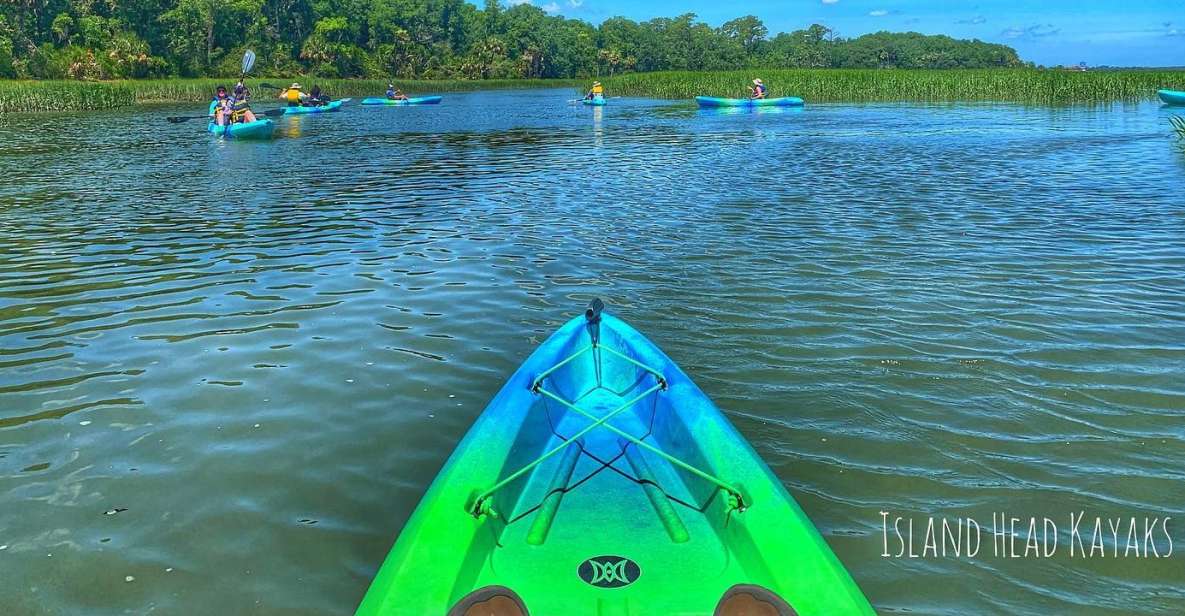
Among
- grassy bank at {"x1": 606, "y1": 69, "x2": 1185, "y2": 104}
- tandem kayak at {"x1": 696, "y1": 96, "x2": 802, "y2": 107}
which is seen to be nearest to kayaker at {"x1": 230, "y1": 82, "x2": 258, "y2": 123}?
tandem kayak at {"x1": 696, "y1": 96, "x2": 802, "y2": 107}

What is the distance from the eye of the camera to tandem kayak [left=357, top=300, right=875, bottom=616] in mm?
3174

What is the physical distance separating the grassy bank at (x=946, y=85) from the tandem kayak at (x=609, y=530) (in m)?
43.0

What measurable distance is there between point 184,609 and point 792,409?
396 centimetres

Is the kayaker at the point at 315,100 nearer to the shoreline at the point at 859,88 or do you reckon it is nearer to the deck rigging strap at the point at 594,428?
the shoreline at the point at 859,88

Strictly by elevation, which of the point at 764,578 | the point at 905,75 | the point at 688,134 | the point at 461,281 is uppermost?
the point at 905,75

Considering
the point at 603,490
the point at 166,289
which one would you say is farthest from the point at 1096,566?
the point at 166,289

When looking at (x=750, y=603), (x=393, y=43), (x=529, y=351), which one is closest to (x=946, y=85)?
(x=529, y=351)

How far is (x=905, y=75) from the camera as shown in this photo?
1850 inches

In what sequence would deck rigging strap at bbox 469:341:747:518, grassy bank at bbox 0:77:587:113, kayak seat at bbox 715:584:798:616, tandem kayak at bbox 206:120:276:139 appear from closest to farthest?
1. kayak seat at bbox 715:584:798:616
2. deck rigging strap at bbox 469:341:747:518
3. tandem kayak at bbox 206:120:276:139
4. grassy bank at bbox 0:77:587:113

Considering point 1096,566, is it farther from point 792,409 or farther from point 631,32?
point 631,32

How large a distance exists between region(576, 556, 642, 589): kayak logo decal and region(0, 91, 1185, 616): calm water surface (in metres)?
1.23

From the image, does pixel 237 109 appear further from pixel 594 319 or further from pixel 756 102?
pixel 594 319

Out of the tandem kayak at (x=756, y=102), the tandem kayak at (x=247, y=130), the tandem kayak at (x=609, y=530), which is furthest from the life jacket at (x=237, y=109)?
the tandem kayak at (x=609, y=530)

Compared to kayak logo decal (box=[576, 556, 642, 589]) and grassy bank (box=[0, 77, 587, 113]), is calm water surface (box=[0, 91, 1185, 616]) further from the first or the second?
grassy bank (box=[0, 77, 587, 113])
